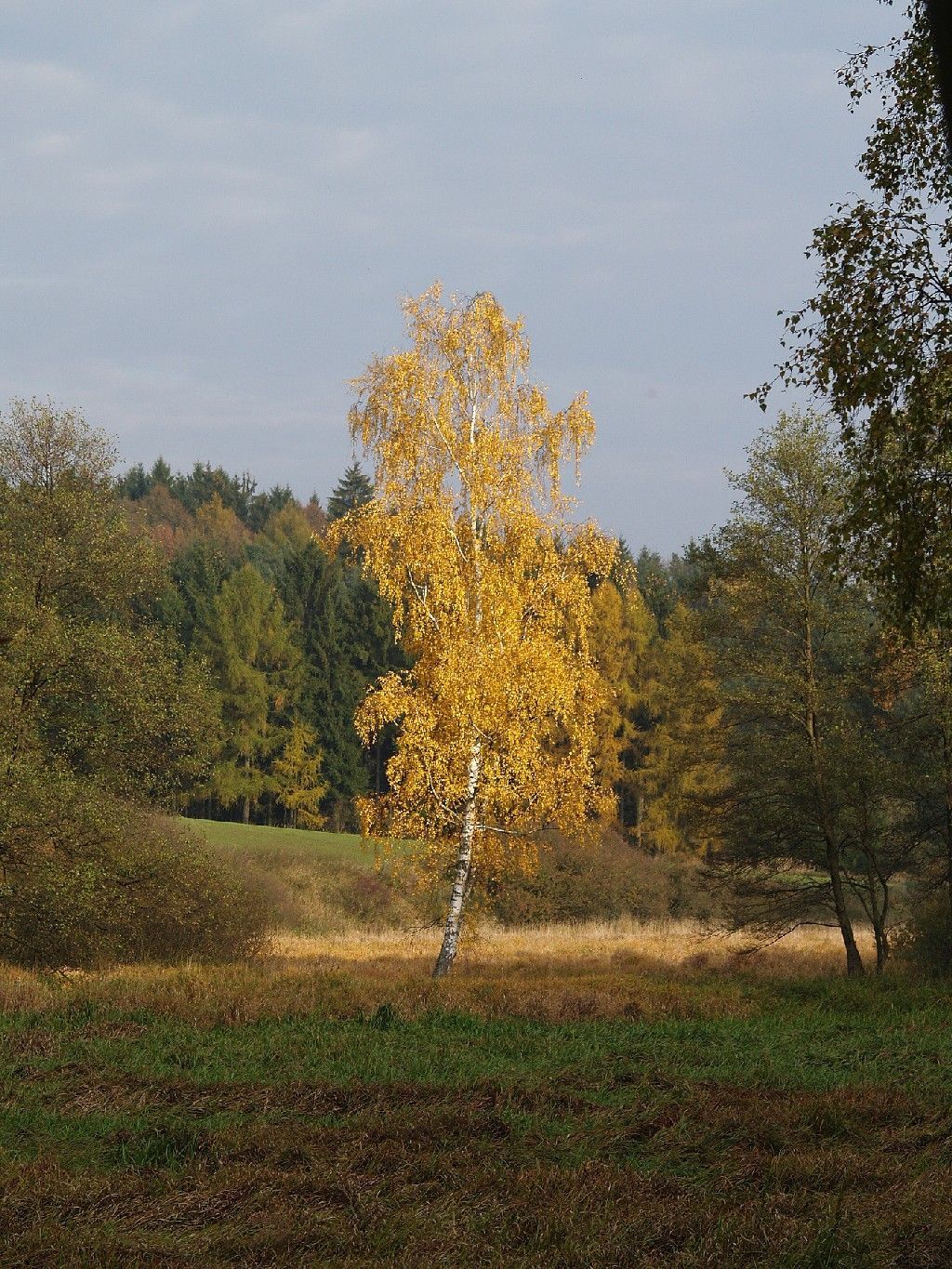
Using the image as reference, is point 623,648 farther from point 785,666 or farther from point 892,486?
point 892,486

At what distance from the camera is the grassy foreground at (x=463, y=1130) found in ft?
20.2

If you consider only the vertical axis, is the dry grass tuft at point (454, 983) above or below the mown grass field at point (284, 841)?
below

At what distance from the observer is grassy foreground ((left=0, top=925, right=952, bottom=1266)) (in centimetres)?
617

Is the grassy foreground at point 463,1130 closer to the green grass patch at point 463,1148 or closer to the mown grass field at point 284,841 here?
the green grass patch at point 463,1148

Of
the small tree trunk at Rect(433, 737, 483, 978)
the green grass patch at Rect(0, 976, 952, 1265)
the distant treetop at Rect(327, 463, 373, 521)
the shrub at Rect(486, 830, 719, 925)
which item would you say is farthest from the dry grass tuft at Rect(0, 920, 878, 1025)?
the distant treetop at Rect(327, 463, 373, 521)

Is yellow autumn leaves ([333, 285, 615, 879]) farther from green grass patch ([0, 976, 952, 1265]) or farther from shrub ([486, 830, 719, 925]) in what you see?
shrub ([486, 830, 719, 925])

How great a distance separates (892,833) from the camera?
2512 cm

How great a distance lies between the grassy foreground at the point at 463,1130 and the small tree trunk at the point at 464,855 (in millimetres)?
5779

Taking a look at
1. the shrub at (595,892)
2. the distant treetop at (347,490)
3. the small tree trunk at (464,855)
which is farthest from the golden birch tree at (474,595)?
the distant treetop at (347,490)

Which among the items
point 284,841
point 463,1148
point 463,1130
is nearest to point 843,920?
point 463,1130

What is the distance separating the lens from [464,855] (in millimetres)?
22719

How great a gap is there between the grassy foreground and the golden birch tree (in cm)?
620

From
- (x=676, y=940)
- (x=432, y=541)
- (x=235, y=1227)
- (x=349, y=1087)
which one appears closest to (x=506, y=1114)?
(x=349, y=1087)

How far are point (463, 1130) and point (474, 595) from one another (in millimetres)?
15640
